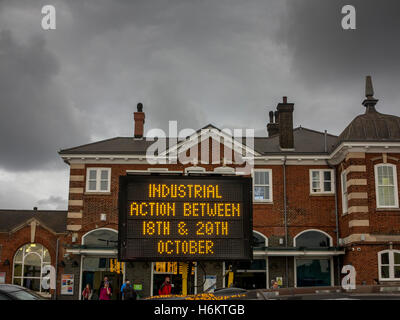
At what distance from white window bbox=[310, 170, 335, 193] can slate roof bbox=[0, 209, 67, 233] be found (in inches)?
549

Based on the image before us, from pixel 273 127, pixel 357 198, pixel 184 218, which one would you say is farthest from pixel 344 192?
pixel 184 218

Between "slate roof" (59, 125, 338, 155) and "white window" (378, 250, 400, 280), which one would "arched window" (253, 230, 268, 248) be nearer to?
"slate roof" (59, 125, 338, 155)

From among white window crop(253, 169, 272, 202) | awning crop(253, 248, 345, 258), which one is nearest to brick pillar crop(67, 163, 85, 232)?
white window crop(253, 169, 272, 202)

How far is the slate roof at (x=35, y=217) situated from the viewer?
28844 millimetres

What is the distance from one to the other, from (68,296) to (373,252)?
15316 mm

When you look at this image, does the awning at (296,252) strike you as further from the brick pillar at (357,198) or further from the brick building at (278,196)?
the brick pillar at (357,198)

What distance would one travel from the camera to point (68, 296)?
26.0m

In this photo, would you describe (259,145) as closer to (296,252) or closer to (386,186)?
(296,252)

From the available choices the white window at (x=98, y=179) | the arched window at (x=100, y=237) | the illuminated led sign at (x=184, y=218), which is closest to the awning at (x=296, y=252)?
the arched window at (x=100, y=237)

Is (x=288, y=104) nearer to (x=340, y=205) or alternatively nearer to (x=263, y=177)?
(x=263, y=177)

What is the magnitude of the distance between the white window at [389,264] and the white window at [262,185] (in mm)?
6493

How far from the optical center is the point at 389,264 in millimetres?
22812

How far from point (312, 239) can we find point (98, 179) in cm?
1194
